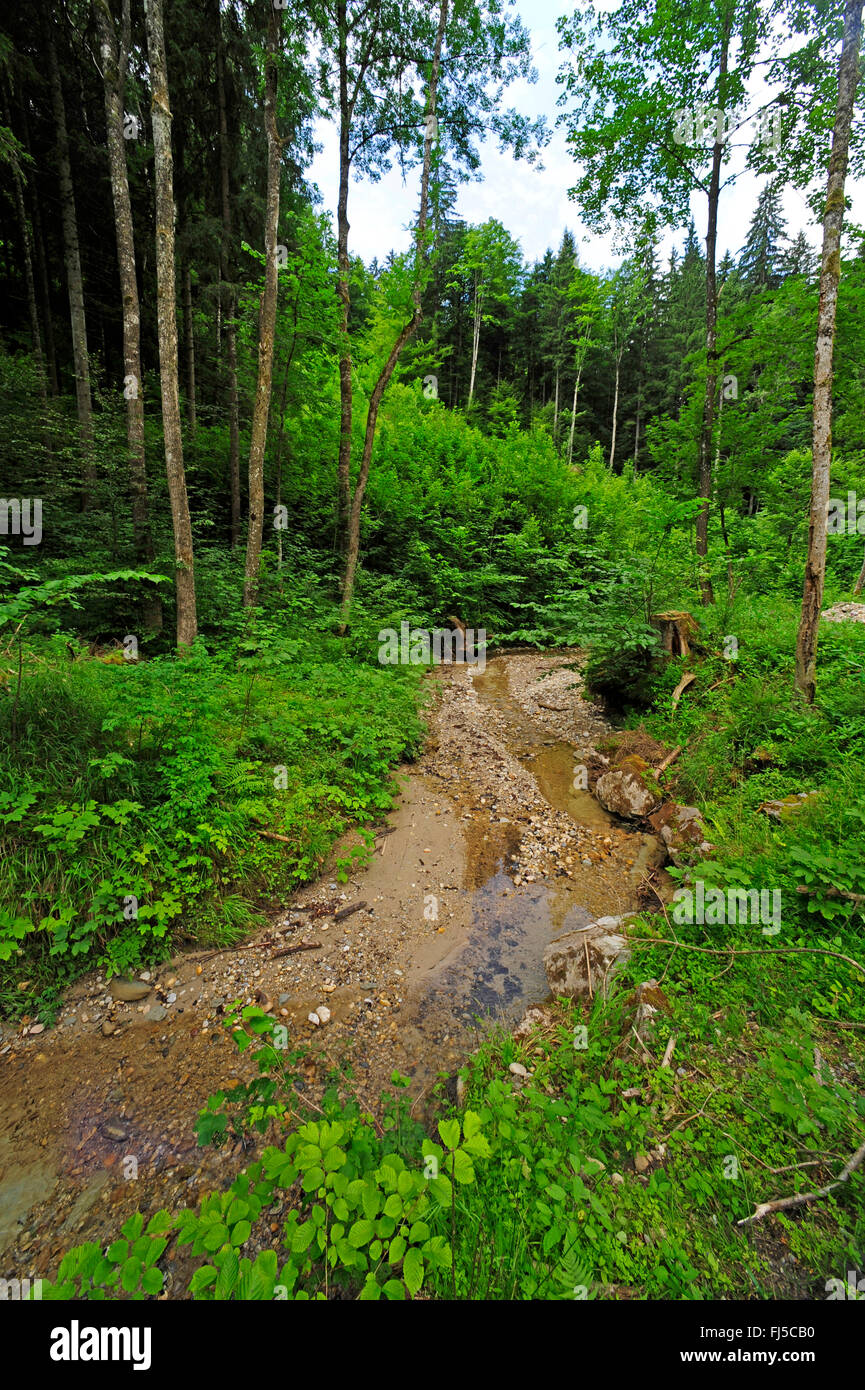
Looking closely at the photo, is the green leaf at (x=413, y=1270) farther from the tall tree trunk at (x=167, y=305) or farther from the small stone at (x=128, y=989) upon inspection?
the tall tree trunk at (x=167, y=305)

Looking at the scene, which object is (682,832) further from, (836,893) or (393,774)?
(393,774)

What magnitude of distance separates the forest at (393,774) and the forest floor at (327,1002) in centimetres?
3

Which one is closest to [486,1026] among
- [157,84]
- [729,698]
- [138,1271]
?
[138,1271]

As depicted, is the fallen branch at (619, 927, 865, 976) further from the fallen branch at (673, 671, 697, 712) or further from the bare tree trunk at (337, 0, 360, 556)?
the bare tree trunk at (337, 0, 360, 556)

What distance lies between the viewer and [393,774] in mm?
7078

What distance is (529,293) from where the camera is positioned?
34719 millimetres

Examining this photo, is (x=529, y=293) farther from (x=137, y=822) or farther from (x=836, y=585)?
(x=137, y=822)

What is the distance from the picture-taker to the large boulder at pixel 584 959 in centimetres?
392

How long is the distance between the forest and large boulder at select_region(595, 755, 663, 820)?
60 millimetres

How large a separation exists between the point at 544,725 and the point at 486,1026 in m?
6.33

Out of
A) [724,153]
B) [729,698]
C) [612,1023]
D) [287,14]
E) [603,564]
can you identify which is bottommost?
[612,1023]

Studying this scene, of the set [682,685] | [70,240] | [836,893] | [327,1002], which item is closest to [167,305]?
[70,240]

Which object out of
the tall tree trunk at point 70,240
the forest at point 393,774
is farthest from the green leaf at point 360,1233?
the tall tree trunk at point 70,240

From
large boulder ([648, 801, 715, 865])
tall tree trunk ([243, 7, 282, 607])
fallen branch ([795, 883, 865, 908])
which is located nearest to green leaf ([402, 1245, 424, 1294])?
fallen branch ([795, 883, 865, 908])
